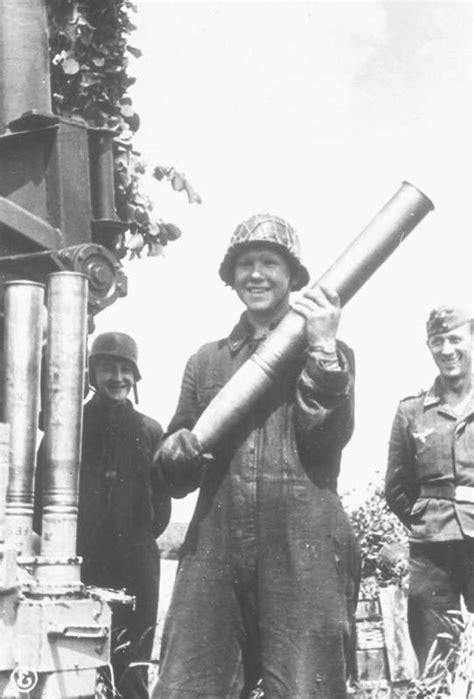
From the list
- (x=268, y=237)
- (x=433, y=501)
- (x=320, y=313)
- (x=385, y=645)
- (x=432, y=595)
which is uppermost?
(x=268, y=237)

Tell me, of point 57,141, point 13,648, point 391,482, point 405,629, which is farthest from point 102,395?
point 13,648

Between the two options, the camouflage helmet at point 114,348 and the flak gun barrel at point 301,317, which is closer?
the flak gun barrel at point 301,317

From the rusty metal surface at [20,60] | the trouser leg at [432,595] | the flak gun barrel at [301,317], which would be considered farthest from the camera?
the trouser leg at [432,595]

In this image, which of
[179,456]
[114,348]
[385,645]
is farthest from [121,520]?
[179,456]

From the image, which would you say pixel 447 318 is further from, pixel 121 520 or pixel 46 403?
pixel 46 403

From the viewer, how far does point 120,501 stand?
16.8 feet

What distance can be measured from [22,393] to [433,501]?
2.62 metres

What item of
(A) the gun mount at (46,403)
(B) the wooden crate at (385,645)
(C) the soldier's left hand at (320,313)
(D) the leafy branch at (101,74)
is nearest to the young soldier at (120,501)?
(D) the leafy branch at (101,74)

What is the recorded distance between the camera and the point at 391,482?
16.8ft

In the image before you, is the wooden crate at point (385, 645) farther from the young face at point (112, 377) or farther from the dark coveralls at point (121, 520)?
the young face at point (112, 377)

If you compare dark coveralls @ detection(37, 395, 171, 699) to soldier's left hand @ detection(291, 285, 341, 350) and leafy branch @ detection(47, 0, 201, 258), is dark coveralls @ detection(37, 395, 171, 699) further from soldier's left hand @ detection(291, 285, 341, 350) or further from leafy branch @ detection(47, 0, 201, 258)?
soldier's left hand @ detection(291, 285, 341, 350)

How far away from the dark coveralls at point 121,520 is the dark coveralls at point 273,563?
175 cm

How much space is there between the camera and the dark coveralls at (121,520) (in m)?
5.01

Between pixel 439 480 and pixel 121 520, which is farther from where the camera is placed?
pixel 121 520
